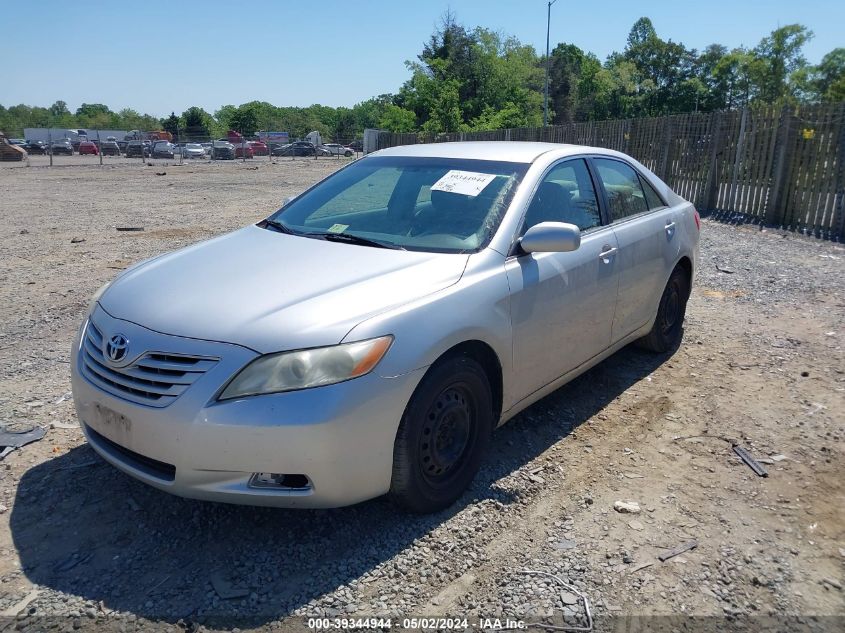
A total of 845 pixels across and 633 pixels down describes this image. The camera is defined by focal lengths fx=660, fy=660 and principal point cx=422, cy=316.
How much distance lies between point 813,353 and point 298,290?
4621 mm

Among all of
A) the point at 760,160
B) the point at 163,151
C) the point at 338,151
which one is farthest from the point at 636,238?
the point at 338,151

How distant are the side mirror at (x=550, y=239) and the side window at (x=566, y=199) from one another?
0.59ft

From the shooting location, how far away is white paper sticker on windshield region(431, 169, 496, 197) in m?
3.83

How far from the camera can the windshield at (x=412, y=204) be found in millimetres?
3615

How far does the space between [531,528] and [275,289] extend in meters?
1.65

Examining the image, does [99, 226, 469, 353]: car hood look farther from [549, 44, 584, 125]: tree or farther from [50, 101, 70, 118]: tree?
[50, 101, 70, 118]: tree

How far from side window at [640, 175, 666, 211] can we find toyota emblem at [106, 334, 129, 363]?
3867 mm

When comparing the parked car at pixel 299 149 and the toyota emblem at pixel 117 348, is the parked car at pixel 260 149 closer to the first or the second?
the parked car at pixel 299 149

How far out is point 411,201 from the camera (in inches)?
156

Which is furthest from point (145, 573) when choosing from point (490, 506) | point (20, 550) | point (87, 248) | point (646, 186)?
point (87, 248)

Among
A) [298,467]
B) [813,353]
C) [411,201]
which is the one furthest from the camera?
[813,353]

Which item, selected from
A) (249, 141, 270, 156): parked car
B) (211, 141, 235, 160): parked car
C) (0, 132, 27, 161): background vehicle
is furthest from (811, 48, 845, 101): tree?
(0, 132, 27, 161): background vehicle

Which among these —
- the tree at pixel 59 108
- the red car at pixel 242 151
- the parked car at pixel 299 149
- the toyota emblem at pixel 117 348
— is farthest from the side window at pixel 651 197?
the tree at pixel 59 108

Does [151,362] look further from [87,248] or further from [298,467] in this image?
[87,248]
